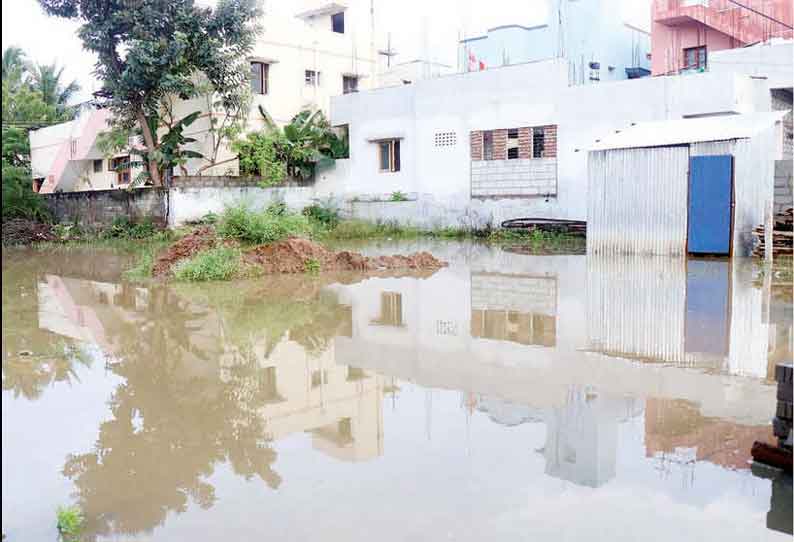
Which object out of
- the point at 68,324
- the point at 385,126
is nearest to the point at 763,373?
the point at 68,324

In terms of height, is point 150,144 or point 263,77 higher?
point 263,77

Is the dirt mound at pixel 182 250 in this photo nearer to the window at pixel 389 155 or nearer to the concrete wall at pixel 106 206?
the concrete wall at pixel 106 206

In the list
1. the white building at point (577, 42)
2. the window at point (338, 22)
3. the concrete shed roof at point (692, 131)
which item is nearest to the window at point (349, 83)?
the window at point (338, 22)

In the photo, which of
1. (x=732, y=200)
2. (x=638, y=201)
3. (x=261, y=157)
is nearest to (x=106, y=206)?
(x=261, y=157)

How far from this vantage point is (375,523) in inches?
158

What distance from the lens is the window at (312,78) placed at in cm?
2895

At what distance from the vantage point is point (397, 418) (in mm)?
5855

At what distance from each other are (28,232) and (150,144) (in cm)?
440

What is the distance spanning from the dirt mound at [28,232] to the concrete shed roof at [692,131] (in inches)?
614

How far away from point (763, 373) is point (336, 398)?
3.70 meters

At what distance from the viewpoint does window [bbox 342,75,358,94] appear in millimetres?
30516

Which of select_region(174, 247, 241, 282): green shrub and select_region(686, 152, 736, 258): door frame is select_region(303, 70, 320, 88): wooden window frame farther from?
select_region(686, 152, 736, 258): door frame

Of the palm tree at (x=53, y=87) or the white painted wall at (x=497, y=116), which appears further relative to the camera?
the palm tree at (x=53, y=87)

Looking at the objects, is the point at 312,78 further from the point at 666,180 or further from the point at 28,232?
the point at 666,180
